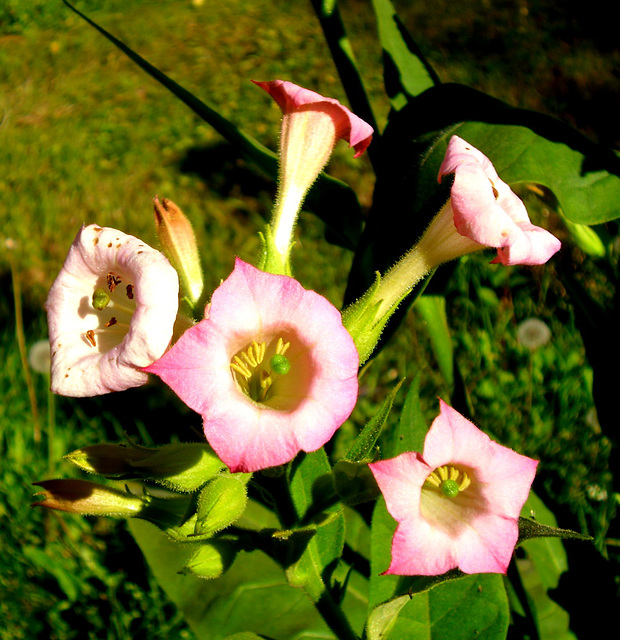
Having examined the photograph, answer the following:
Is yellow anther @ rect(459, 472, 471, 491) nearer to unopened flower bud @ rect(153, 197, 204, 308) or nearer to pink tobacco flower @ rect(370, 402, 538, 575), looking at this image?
pink tobacco flower @ rect(370, 402, 538, 575)

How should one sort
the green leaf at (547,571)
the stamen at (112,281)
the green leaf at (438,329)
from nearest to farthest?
the stamen at (112,281), the green leaf at (438,329), the green leaf at (547,571)

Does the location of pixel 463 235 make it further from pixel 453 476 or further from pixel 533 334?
pixel 533 334

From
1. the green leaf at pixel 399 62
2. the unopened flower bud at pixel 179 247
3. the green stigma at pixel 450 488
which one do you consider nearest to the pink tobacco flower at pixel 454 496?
the green stigma at pixel 450 488

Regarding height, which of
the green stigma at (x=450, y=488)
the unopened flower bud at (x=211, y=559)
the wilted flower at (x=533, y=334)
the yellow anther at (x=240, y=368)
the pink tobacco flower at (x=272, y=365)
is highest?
the pink tobacco flower at (x=272, y=365)

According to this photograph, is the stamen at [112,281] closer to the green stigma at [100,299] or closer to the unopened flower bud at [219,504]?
the green stigma at [100,299]

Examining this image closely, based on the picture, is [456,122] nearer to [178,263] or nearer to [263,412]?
[178,263]

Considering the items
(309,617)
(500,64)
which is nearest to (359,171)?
(500,64)
